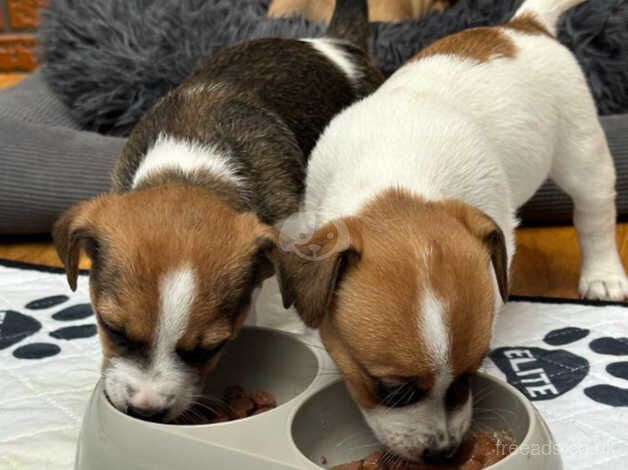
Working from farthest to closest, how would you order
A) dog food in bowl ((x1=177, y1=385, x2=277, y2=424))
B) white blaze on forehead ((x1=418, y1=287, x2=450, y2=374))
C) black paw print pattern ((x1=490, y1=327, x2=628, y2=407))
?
black paw print pattern ((x1=490, y1=327, x2=628, y2=407)), dog food in bowl ((x1=177, y1=385, x2=277, y2=424)), white blaze on forehead ((x1=418, y1=287, x2=450, y2=374))

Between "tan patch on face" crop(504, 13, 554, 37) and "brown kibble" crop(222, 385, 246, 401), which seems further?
"tan patch on face" crop(504, 13, 554, 37)

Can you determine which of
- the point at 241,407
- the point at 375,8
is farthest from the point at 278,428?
the point at 375,8

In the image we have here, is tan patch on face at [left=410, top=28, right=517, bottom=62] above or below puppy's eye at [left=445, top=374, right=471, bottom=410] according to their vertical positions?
above

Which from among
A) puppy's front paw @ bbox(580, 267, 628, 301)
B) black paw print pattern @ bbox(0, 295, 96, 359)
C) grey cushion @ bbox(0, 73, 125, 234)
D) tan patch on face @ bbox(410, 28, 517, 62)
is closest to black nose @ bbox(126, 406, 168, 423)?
black paw print pattern @ bbox(0, 295, 96, 359)

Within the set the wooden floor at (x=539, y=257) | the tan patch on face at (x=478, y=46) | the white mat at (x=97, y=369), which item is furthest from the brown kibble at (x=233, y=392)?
the tan patch on face at (x=478, y=46)

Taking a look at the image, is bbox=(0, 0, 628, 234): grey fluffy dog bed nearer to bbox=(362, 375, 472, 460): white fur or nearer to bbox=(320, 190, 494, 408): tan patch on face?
bbox=(320, 190, 494, 408): tan patch on face

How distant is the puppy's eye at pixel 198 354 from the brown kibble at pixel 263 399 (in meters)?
0.14

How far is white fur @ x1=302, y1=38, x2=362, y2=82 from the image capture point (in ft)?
10.7

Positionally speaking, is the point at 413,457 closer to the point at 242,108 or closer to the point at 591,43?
the point at 242,108

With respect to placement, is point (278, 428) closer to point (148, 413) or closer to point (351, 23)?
point (148, 413)

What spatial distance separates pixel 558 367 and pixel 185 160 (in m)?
1.08

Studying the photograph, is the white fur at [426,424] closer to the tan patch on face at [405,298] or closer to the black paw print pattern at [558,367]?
the tan patch on face at [405,298]

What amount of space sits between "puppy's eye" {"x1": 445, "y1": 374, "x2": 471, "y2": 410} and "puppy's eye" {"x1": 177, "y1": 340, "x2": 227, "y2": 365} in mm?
489

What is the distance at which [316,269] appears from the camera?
194 cm
